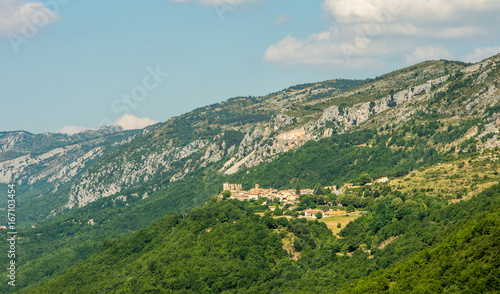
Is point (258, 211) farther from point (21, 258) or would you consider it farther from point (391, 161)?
point (21, 258)

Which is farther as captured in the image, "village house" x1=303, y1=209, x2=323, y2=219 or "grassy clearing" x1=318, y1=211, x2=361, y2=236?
"village house" x1=303, y1=209, x2=323, y2=219

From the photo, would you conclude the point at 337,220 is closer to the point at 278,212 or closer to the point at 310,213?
the point at 310,213

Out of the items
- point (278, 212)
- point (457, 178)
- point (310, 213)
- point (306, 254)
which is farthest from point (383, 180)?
point (306, 254)

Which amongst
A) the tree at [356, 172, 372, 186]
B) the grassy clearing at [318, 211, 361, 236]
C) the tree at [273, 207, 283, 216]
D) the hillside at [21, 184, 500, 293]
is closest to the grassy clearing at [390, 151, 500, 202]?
the hillside at [21, 184, 500, 293]

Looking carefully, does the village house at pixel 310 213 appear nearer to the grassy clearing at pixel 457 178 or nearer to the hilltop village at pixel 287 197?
the hilltop village at pixel 287 197

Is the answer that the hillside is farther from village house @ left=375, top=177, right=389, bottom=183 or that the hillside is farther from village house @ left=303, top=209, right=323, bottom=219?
village house @ left=375, top=177, right=389, bottom=183

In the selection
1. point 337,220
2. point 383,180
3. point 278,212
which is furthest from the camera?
point 383,180

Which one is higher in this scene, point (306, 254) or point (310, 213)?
point (310, 213)

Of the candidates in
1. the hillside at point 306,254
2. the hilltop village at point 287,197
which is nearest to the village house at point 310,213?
the hilltop village at point 287,197

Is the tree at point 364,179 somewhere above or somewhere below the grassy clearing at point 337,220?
above

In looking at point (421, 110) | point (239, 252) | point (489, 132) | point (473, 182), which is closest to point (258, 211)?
point (239, 252)

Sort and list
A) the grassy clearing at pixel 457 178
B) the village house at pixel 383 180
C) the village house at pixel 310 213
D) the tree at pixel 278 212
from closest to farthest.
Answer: the grassy clearing at pixel 457 178, the village house at pixel 310 213, the tree at pixel 278 212, the village house at pixel 383 180

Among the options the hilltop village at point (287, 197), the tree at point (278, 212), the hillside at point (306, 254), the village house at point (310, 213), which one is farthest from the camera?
the hilltop village at point (287, 197)

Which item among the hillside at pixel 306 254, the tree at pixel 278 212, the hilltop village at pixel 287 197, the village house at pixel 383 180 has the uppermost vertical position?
the village house at pixel 383 180
